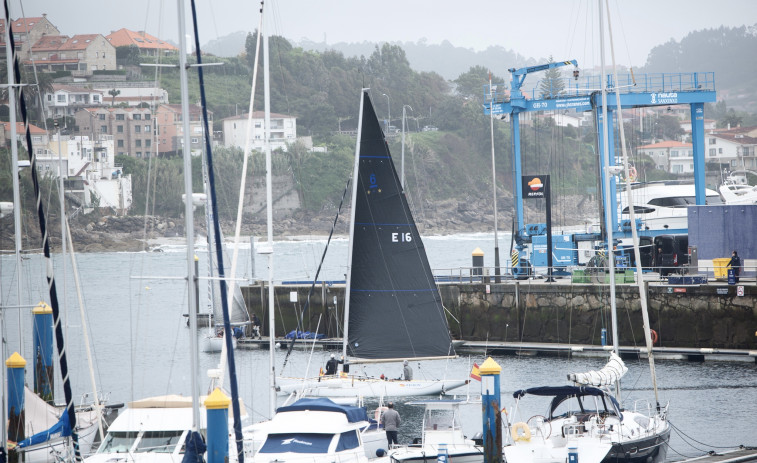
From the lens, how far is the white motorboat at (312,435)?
16.0m

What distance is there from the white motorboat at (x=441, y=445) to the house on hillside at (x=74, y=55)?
6128 inches

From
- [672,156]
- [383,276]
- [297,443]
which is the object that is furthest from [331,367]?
[672,156]

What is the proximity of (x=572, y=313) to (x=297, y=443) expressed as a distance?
64.2 feet

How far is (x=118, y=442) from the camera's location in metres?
17.2

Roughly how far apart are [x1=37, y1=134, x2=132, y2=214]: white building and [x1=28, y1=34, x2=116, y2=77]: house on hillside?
4744cm

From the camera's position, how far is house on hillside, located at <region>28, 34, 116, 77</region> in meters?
164

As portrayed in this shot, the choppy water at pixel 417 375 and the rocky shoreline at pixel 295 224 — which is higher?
the rocky shoreline at pixel 295 224

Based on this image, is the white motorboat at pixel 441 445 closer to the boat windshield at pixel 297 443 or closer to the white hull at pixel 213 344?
the boat windshield at pixel 297 443

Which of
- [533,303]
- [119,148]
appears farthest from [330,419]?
[119,148]

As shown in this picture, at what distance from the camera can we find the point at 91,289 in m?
69.2

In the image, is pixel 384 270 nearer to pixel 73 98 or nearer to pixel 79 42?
pixel 73 98

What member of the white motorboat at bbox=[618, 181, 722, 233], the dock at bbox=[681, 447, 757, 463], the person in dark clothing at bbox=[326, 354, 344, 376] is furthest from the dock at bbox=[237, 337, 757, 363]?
the white motorboat at bbox=[618, 181, 722, 233]

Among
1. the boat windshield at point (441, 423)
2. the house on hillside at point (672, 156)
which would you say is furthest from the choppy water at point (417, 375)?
→ the house on hillside at point (672, 156)

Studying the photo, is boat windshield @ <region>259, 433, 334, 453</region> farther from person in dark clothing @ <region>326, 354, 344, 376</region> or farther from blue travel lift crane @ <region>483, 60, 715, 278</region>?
blue travel lift crane @ <region>483, 60, 715, 278</region>
